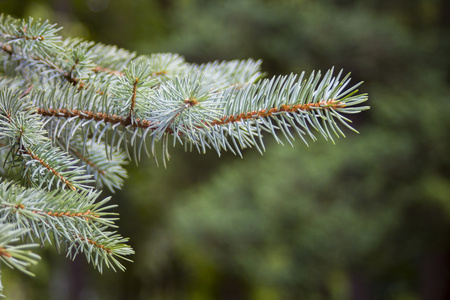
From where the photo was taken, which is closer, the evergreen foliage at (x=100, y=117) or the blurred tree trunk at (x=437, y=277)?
the evergreen foliage at (x=100, y=117)

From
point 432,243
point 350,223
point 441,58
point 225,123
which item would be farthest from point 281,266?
point 225,123

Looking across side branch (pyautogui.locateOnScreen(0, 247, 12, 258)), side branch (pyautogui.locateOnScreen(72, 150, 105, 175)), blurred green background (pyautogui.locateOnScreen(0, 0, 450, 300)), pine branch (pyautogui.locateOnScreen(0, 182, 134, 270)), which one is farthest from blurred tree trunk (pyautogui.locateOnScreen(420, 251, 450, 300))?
side branch (pyautogui.locateOnScreen(0, 247, 12, 258))

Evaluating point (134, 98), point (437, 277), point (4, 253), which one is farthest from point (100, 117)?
point (437, 277)

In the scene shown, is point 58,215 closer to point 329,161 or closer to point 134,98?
point 134,98

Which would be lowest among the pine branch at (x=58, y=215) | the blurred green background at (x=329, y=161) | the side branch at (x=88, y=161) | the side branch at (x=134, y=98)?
the pine branch at (x=58, y=215)

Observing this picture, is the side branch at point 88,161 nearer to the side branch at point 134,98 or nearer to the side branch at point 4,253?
the side branch at point 134,98

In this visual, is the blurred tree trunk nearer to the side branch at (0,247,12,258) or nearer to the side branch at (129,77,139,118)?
the side branch at (129,77,139,118)

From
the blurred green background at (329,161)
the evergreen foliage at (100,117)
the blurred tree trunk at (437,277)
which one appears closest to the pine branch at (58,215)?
the evergreen foliage at (100,117)

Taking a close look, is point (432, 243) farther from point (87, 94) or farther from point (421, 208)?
point (87, 94)
